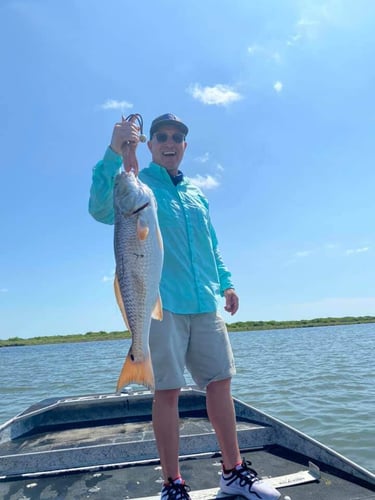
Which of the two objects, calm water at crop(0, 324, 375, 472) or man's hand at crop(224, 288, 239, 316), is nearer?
man's hand at crop(224, 288, 239, 316)

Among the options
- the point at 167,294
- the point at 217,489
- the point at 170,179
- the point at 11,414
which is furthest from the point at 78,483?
the point at 11,414

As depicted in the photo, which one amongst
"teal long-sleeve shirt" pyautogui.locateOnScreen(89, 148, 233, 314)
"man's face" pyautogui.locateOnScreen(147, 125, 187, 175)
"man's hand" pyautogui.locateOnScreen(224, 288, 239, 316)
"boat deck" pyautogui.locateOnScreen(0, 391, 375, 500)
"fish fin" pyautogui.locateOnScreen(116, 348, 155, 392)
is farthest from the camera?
"man's hand" pyautogui.locateOnScreen(224, 288, 239, 316)

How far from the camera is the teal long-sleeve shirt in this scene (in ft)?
11.4

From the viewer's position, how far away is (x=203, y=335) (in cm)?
364

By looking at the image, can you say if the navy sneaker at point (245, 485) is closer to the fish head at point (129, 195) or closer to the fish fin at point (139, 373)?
the fish fin at point (139, 373)

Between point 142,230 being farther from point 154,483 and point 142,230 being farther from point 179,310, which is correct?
point 154,483

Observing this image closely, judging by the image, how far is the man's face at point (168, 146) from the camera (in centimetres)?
394

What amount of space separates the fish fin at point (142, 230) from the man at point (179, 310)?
504 mm

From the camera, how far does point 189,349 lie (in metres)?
3.64

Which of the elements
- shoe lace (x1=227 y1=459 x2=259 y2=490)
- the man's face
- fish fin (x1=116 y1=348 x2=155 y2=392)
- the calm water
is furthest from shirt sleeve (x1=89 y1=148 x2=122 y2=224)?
the calm water

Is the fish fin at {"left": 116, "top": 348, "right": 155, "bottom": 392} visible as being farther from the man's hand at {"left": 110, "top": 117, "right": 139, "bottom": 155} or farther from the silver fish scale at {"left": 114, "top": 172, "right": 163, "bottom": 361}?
the man's hand at {"left": 110, "top": 117, "right": 139, "bottom": 155}

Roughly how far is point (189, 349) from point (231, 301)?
82 centimetres

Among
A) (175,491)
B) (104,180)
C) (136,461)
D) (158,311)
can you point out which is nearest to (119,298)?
(158,311)

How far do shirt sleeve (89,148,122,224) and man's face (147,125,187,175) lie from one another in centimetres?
65
